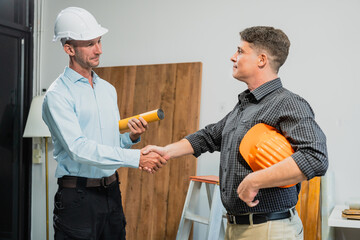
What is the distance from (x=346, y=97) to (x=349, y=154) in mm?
440

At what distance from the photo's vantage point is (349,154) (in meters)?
3.26

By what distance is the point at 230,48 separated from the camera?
376cm

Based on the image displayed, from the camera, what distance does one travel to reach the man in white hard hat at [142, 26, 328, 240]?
154 centimetres

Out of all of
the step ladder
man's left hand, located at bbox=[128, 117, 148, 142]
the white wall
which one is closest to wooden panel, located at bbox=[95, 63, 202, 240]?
the white wall

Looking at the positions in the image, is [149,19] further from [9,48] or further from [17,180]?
[17,180]

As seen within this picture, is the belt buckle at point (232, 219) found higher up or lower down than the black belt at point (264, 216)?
lower down

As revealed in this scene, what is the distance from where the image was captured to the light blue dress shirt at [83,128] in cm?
218

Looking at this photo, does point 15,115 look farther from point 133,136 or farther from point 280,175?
point 280,175

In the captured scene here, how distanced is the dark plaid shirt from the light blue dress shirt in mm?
650

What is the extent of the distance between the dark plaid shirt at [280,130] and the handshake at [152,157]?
578mm

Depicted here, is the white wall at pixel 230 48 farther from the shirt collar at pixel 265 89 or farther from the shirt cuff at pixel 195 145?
the shirt collar at pixel 265 89

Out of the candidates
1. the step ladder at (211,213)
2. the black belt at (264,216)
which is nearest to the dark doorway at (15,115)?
the step ladder at (211,213)

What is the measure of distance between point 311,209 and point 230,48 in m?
1.54

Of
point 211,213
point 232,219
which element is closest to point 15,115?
point 211,213
